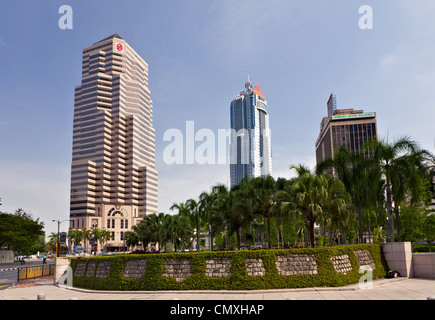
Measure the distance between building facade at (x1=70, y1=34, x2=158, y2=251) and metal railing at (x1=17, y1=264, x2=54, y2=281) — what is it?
11682 cm

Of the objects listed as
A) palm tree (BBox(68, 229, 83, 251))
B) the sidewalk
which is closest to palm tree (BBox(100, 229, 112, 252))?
palm tree (BBox(68, 229, 83, 251))

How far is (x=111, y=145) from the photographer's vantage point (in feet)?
547

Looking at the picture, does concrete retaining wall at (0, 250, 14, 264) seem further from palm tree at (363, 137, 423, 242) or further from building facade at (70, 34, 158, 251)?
palm tree at (363, 137, 423, 242)

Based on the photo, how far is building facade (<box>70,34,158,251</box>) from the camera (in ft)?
519

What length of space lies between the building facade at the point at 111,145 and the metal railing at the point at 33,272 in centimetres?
11682

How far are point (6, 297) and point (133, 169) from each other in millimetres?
151268

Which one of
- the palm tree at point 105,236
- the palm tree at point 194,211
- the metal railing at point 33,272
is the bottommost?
the palm tree at point 105,236

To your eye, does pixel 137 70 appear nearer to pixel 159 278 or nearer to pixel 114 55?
pixel 114 55

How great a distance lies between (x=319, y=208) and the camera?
26.9m

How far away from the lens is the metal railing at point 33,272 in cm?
3584

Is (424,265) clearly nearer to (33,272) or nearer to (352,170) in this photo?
(352,170)

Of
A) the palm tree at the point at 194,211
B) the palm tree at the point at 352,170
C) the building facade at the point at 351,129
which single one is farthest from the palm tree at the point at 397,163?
the building facade at the point at 351,129

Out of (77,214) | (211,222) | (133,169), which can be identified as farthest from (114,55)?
(211,222)

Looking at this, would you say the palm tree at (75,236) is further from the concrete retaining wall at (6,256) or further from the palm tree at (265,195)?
the palm tree at (265,195)
